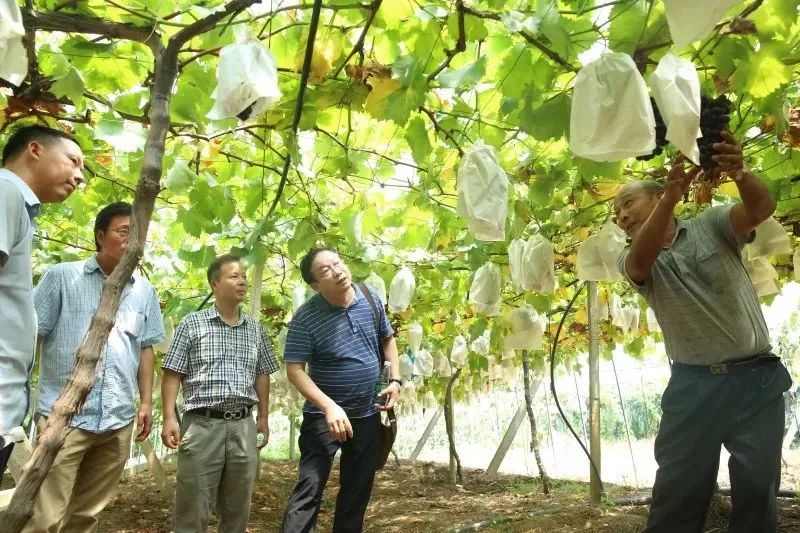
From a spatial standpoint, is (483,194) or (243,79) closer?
(243,79)

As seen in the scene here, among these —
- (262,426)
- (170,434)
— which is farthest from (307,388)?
(170,434)

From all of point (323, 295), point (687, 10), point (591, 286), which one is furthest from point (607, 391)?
point (687, 10)

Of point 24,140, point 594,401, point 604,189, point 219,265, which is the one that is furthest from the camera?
point 594,401

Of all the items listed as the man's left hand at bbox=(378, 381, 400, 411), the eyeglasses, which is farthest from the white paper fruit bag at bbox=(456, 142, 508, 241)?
the man's left hand at bbox=(378, 381, 400, 411)

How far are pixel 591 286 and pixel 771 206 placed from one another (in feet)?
8.35

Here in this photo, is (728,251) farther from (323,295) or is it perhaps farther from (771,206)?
(323,295)

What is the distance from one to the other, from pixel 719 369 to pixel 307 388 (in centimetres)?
153

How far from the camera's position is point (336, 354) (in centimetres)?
280

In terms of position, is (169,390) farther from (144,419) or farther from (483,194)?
(483,194)

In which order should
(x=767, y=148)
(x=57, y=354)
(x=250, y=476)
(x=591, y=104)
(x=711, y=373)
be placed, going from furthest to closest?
(x=767, y=148) < (x=250, y=476) < (x=57, y=354) < (x=711, y=373) < (x=591, y=104)

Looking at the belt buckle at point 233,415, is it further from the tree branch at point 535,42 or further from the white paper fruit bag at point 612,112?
the white paper fruit bag at point 612,112

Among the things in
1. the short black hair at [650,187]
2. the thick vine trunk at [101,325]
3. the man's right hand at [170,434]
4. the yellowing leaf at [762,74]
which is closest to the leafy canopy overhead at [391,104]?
the yellowing leaf at [762,74]

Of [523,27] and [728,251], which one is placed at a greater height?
[523,27]

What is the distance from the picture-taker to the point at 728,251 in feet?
6.95
